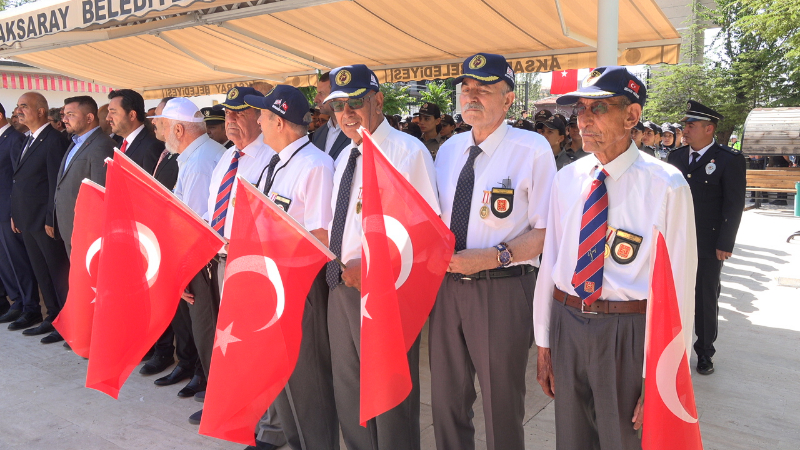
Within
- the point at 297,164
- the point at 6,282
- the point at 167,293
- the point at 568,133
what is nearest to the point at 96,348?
the point at 167,293

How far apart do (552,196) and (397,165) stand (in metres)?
0.80

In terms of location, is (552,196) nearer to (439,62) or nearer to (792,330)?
(792,330)

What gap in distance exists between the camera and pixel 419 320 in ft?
8.48

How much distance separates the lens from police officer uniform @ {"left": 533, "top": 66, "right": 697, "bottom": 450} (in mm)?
2236

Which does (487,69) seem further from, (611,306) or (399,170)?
(611,306)

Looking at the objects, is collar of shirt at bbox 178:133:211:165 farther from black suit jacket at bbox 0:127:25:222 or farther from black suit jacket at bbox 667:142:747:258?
black suit jacket at bbox 667:142:747:258

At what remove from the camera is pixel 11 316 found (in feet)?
21.7

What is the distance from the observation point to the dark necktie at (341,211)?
302 centimetres

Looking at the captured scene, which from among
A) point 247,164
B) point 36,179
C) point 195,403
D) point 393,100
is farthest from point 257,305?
point 393,100

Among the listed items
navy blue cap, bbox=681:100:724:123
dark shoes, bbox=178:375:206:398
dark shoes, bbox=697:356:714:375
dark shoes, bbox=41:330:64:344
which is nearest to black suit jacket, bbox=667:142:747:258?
navy blue cap, bbox=681:100:724:123

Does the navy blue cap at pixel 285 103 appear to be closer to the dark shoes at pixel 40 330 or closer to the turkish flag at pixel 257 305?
the turkish flag at pixel 257 305

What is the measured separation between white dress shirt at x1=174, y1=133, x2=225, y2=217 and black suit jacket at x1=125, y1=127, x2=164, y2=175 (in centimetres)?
92

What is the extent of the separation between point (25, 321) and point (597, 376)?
21.0 ft

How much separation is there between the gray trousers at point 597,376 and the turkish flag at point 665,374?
224 mm
